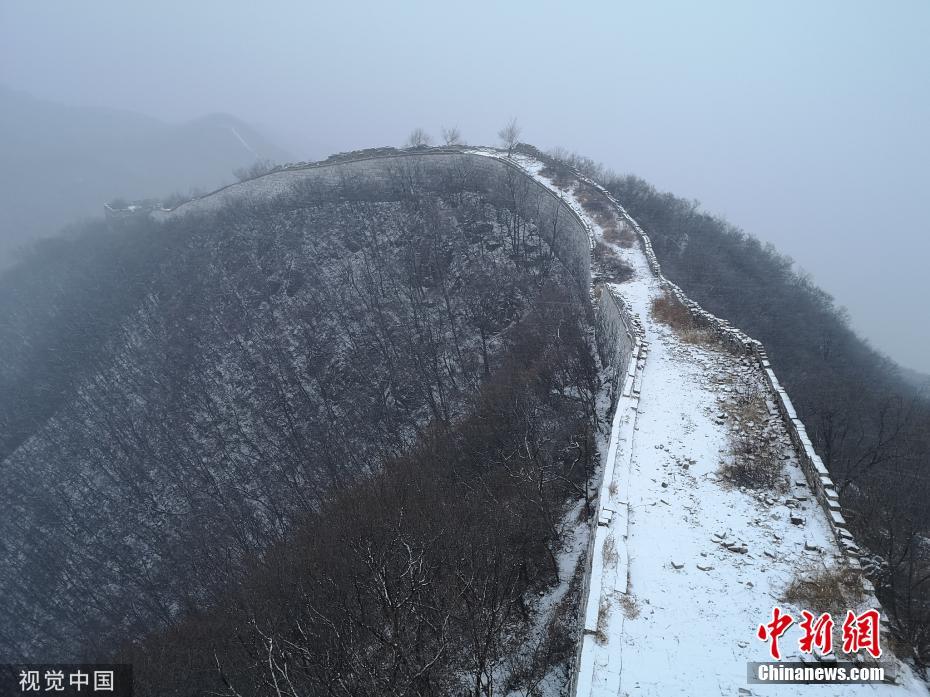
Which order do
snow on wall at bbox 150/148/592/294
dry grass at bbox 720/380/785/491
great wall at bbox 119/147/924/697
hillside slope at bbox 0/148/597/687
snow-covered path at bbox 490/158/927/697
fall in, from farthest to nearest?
snow on wall at bbox 150/148/592/294 → hillside slope at bbox 0/148/597/687 → dry grass at bbox 720/380/785/491 → great wall at bbox 119/147/924/697 → snow-covered path at bbox 490/158/927/697

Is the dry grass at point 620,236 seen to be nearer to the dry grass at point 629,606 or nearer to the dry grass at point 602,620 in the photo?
the dry grass at point 629,606

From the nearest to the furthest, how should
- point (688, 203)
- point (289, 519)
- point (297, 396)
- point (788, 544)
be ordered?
point (788, 544) → point (289, 519) → point (297, 396) → point (688, 203)

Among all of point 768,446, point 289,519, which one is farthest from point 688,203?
point 289,519

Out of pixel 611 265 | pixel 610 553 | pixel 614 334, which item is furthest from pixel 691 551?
pixel 611 265

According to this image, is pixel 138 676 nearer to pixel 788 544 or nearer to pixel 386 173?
pixel 788 544

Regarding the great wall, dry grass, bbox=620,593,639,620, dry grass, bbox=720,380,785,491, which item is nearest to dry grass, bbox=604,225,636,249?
the great wall

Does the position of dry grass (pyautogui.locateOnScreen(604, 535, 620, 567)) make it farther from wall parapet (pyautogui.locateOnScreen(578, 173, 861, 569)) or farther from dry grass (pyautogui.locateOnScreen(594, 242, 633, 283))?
dry grass (pyautogui.locateOnScreen(594, 242, 633, 283))

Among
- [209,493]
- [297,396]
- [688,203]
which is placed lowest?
[209,493]

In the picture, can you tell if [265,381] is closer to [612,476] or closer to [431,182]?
[431,182]
